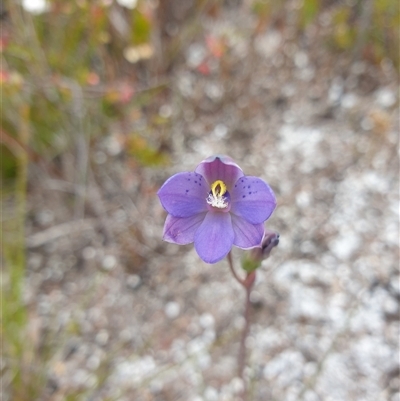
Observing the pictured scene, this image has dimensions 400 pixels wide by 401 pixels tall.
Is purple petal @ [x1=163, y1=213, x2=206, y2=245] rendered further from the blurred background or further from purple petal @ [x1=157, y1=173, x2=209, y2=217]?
the blurred background

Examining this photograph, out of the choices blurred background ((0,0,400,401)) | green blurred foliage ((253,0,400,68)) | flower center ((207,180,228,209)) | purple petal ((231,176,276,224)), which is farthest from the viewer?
green blurred foliage ((253,0,400,68))

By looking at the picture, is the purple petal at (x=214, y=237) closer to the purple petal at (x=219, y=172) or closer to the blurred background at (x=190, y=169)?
the purple petal at (x=219, y=172)


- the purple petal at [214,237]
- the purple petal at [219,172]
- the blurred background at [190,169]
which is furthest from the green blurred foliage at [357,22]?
the purple petal at [214,237]

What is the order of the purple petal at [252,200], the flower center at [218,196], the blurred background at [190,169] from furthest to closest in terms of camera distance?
1. the blurred background at [190,169]
2. the flower center at [218,196]
3. the purple petal at [252,200]

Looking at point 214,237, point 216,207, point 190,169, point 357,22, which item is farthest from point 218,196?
point 357,22

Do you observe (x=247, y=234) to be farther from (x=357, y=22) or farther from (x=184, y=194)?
(x=357, y=22)

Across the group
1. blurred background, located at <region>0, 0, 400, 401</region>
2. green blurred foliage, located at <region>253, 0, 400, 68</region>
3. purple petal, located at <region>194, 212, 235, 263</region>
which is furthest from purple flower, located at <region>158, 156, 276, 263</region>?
green blurred foliage, located at <region>253, 0, 400, 68</region>
